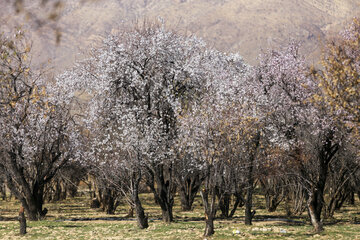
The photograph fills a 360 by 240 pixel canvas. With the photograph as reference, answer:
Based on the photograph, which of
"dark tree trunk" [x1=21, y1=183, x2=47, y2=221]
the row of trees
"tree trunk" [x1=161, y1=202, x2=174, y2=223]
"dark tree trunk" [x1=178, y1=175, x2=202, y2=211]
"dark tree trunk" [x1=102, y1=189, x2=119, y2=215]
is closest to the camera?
the row of trees

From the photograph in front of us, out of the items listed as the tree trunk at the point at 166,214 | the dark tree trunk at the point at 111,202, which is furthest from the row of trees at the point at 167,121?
the dark tree trunk at the point at 111,202

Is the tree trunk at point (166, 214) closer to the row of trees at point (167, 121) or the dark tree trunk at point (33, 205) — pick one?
the row of trees at point (167, 121)

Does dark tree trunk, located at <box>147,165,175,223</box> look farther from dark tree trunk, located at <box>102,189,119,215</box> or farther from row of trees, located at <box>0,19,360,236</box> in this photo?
dark tree trunk, located at <box>102,189,119,215</box>

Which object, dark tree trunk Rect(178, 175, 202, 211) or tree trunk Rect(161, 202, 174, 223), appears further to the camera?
dark tree trunk Rect(178, 175, 202, 211)

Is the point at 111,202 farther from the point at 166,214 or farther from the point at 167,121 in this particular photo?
the point at 167,121

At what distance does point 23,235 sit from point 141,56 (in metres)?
15.4

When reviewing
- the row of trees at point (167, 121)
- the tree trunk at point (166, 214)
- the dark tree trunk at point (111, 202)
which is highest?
→ the row of trees at point (167, 121)

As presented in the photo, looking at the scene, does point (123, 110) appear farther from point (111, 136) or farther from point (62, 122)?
point (62, 122)

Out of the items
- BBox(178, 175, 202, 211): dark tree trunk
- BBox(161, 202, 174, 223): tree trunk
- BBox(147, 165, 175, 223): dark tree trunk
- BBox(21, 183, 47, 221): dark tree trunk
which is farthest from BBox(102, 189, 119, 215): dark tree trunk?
BBox(161, 202, 174, 223): tree trunk

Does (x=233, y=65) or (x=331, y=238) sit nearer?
(x=331, y=238)

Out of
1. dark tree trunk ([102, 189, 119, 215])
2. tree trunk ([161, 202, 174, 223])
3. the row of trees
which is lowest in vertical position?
→ tree trunk ([161, 202, 174, 223])

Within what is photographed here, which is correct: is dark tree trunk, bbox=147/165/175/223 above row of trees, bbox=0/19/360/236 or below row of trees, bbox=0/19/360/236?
below

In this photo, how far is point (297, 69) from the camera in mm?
31172

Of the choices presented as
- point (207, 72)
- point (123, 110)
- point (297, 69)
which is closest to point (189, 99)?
point (207, 72)
